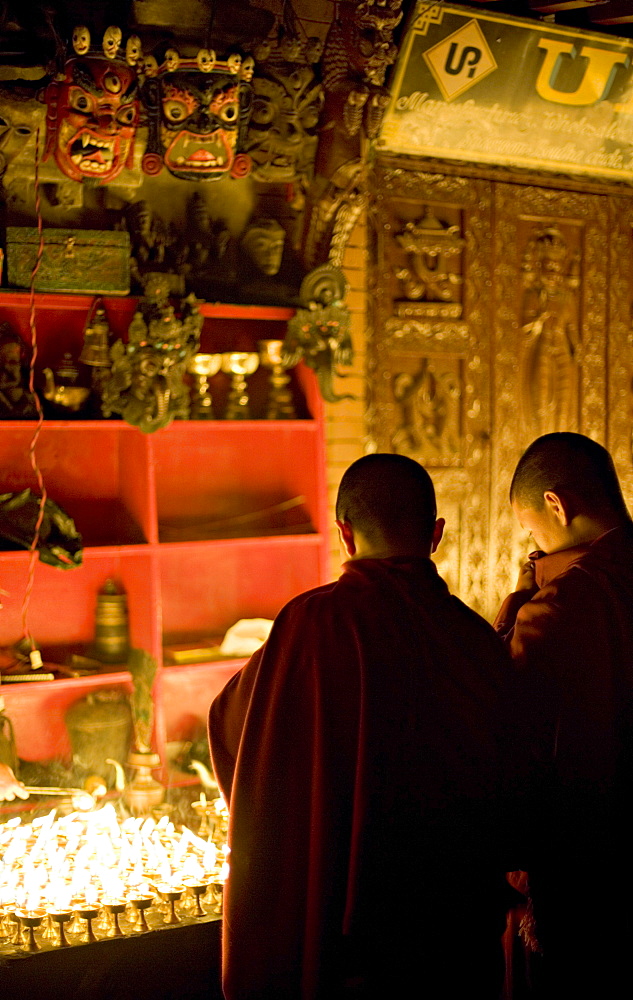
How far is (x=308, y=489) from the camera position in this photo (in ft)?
13.1

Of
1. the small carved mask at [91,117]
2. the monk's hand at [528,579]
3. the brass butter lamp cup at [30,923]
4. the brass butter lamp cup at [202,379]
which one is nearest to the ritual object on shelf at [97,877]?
the brass butter lamp cup at [30,923]

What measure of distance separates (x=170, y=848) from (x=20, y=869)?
1.60 ft

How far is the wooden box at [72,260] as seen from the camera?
3391 mm

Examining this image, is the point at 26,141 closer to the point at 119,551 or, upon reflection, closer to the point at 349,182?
the point at 349,182

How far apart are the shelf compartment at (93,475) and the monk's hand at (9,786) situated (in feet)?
3.08

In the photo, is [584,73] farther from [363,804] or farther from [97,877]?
[97,877]

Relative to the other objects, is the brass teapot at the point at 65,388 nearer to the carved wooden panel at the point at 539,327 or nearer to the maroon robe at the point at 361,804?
→ the maroon robe at the point at 361,804

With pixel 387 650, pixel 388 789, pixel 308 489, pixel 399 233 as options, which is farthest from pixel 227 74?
pixel 388 789

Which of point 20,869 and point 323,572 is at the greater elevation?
point 323,572

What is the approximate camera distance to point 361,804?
183cm

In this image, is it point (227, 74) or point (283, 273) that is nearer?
point (227, 74)

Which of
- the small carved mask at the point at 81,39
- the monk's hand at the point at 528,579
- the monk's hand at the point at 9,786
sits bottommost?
the monk's hand at the point at 9,786

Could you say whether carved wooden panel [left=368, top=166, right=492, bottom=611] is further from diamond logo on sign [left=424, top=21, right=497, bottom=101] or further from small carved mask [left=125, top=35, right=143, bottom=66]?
small carved mask [left=125, top=35, right=143, bottom=66]

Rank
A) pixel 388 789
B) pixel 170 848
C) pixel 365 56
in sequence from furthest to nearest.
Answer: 1. pixel 365 56
2. pixel 170 848
3. pixel 388 789
